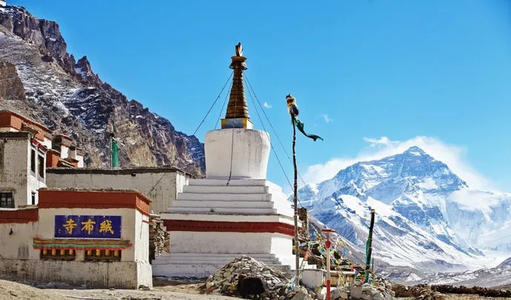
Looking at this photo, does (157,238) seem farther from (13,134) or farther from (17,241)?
(17,241)

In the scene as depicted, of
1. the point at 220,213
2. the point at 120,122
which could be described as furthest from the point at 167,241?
the point at 120,122

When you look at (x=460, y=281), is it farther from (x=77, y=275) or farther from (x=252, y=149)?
(x=77, y=275)

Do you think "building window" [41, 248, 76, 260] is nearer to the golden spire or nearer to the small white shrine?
the small white shrine

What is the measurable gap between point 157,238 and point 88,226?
8158 millimetres

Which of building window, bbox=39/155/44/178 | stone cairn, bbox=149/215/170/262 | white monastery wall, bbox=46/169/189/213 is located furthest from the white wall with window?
white monastery wall, bbox=46/169/189/213

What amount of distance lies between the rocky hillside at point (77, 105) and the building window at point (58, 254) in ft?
248

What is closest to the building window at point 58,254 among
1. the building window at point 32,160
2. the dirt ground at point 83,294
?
the dirt ground at point 83,294

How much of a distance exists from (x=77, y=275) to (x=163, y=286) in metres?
3.84

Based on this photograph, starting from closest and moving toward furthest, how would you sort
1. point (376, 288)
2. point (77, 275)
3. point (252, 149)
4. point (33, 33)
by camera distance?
1. point (77, 275)
2. point (376, 288)
3. point (252, 149)
4. point (33, 33)

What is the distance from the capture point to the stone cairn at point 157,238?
87.1 feet

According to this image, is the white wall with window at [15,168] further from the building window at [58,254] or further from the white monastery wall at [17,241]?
the building window at [58,254]

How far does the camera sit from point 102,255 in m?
19.3

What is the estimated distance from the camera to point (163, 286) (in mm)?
22453

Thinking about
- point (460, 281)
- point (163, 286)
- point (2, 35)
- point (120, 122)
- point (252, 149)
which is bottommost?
point (460, 281)
